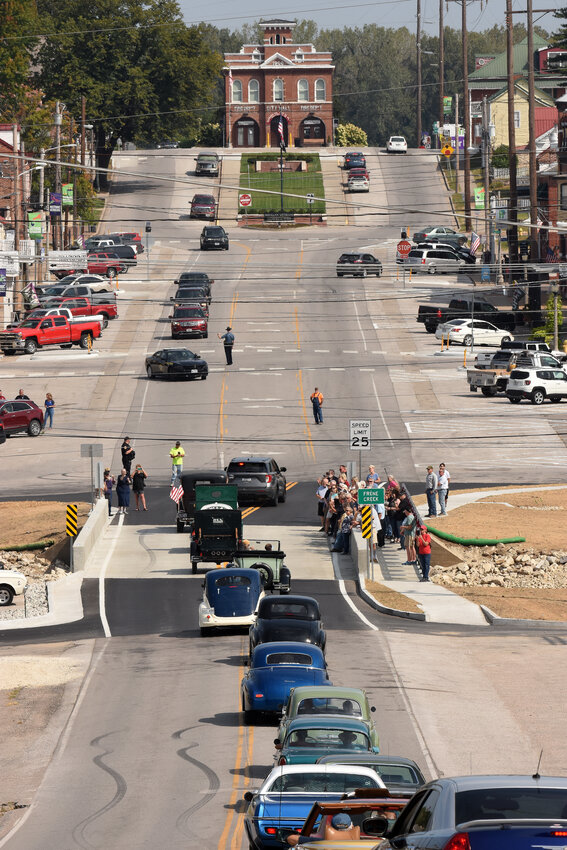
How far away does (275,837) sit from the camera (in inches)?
535

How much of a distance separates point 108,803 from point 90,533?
22.9 m

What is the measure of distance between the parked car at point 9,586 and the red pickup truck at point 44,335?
3922 centimetres

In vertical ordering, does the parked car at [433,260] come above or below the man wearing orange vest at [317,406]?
above

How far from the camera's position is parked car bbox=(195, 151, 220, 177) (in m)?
133

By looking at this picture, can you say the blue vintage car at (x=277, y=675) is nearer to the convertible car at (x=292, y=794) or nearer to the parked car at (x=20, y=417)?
the convertible car at (x=292, y=794)

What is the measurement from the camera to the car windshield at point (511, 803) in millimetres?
7859

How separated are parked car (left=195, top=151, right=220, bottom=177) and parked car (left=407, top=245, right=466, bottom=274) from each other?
43.0 metres

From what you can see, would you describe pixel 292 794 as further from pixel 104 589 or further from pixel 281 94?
pixel 281 94

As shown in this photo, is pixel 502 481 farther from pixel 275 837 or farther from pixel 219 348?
pixel 275 837

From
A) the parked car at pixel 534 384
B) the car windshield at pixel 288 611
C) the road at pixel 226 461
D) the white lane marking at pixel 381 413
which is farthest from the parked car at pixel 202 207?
the car windshield at pixel 288 611

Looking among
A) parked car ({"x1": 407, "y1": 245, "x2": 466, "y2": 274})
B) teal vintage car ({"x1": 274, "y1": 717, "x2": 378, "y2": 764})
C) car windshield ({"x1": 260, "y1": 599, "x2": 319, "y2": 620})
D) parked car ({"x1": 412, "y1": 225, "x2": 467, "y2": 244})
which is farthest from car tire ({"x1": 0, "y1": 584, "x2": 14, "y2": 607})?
parked car ({"x1": 412, "y1": 225, "x2": 467, "y2": 244})

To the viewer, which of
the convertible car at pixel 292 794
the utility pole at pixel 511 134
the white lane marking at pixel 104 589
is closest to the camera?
the convertible car at pixel 292 794

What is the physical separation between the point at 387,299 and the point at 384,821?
260 feet

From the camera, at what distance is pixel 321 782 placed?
14.5m
